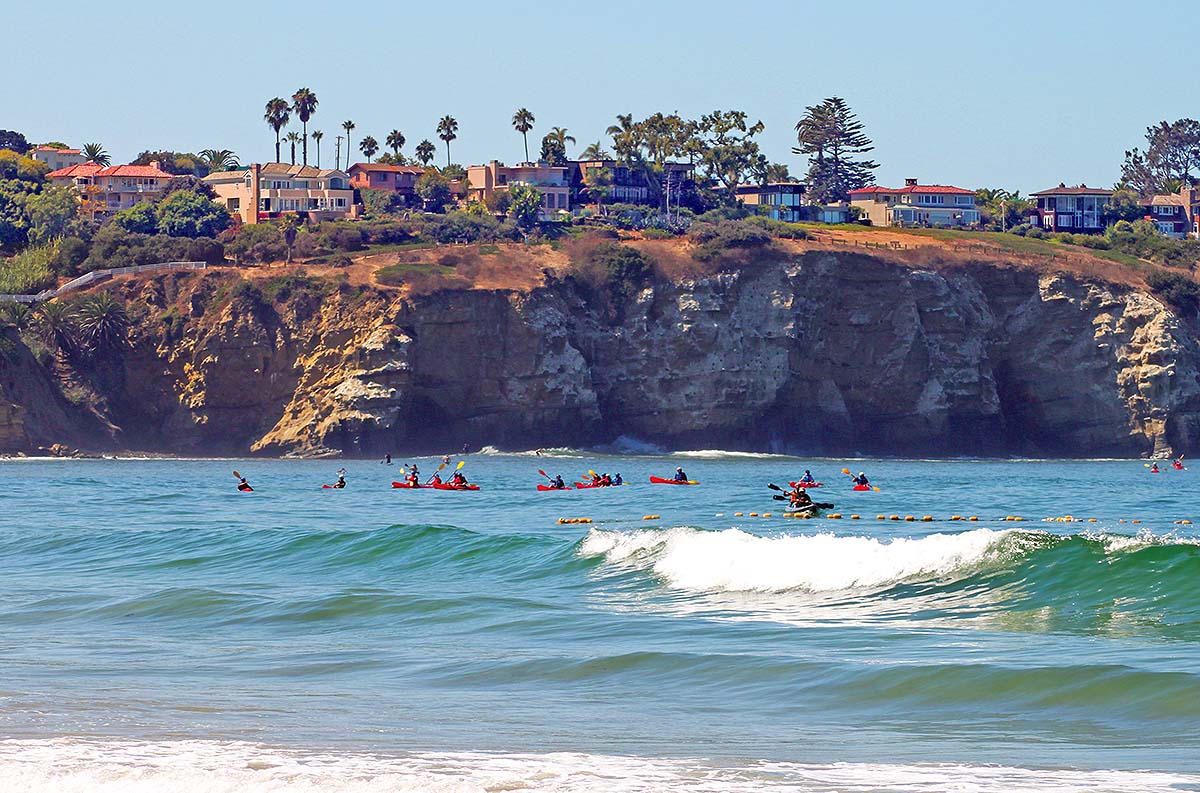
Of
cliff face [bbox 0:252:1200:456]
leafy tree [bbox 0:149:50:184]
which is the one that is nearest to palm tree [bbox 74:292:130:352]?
cliff face [bbox 0:252:1200:456]

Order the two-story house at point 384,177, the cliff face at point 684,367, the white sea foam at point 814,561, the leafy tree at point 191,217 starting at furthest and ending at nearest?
the two-story house at point 384,177
the leafy tree at point 191,217
the cliff face at point 684,367
the white sea foam at point 814,561

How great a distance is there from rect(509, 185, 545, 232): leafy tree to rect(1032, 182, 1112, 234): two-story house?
49.7m

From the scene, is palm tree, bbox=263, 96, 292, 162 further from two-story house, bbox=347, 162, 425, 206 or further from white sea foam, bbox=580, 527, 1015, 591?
white sea foam, bbox=580, 527, 1015, 591

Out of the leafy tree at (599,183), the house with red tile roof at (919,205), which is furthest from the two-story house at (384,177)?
the house with red tile roof at (919,205)

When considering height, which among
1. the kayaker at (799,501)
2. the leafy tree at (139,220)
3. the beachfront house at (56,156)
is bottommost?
the kayaker at (799,501)

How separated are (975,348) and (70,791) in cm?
9823

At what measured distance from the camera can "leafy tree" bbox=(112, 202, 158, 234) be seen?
419 ft

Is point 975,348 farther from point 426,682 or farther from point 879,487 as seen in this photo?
point 426,682

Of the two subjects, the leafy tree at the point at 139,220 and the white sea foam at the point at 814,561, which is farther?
the leafy tree at the point at 139,220

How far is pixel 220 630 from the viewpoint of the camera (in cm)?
2577

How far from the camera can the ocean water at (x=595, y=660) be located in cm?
1556

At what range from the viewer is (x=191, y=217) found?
12662 cm

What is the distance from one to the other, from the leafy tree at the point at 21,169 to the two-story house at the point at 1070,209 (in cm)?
9167

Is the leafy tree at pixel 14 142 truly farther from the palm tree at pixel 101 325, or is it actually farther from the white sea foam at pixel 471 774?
the white sea foam at pixel 471 774
